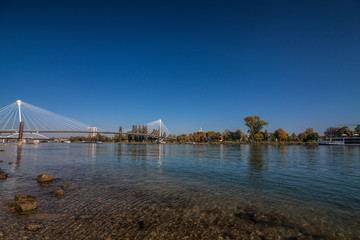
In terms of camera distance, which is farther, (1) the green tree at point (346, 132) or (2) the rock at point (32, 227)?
(1) the green tree at point (346, 132)

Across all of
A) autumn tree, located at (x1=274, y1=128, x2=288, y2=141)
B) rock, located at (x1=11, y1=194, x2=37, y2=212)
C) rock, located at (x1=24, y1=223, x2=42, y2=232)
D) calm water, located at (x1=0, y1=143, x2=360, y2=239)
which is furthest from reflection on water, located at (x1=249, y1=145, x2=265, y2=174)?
autumn tree, located at (x1=274, y1=128, x2=288, y2=141)

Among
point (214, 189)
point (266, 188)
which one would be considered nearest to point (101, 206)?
point (214, 189)

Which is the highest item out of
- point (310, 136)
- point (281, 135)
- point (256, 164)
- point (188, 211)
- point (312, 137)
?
point (281, 135)

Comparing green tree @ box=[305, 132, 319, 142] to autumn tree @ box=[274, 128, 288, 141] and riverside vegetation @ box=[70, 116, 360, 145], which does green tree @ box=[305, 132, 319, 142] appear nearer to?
riverside vegetation @ box=[70, 116, 360, 145]

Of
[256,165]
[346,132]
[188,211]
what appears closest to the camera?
[188,211]

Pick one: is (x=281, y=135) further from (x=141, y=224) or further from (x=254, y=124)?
(x=141, y=224)

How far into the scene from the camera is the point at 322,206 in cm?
844

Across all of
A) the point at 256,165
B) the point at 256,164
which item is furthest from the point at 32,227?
the point at 256,164

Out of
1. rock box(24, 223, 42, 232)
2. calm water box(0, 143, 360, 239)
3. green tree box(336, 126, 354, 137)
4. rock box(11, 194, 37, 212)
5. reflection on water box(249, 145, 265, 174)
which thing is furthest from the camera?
green tree box(336, 126, 354, 137)

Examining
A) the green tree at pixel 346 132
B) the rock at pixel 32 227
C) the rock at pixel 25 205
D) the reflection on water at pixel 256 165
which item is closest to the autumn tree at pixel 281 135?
the green tree at pixel 346 132

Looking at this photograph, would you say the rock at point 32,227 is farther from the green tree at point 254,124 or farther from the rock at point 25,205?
the green tree at point 254,124

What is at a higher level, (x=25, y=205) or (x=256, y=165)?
(x=25, y=205)

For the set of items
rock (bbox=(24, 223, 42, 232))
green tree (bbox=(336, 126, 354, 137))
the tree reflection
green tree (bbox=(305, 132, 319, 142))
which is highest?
green tree (bbox=(336, 126, 354, 137))

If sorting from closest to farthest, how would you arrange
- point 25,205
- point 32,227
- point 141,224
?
point 32,227 → point 141,224 → point 25,205
